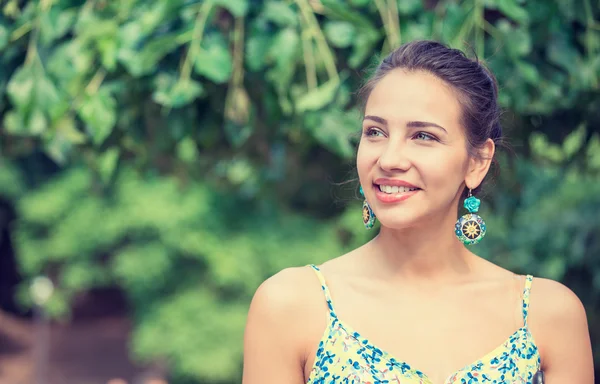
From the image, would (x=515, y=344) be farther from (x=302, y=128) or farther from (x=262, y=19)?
(x=262, y=19)

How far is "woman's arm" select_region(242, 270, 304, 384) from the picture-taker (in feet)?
5.82

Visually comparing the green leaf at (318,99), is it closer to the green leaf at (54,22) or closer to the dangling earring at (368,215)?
the dangling earring at (368,215)

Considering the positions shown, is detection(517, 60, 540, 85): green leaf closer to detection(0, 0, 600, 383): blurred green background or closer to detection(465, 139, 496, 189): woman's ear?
detection(0, 0, 600, 383): blurred green background

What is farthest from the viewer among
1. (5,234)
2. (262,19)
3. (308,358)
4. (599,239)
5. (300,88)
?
(5,234)

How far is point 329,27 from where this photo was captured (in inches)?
94.9

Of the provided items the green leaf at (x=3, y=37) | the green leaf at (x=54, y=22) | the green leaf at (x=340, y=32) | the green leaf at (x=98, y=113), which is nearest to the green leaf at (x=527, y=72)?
the green leaf at (x=340, y=32)

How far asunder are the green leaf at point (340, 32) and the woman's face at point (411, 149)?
61 centimetres

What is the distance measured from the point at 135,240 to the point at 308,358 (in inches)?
316

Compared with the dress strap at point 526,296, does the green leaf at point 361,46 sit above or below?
above

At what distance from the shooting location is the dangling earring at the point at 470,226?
1.88m

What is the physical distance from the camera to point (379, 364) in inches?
69.9

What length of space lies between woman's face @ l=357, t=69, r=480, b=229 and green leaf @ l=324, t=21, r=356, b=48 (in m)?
0.61

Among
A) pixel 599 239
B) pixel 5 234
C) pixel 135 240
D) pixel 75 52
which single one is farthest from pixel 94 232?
pixel 75 52

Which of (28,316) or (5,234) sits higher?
(5,234)
